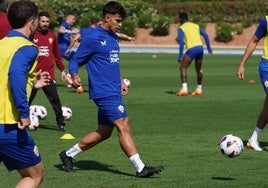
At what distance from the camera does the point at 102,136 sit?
33.8 ft

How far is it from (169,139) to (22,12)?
6.45m

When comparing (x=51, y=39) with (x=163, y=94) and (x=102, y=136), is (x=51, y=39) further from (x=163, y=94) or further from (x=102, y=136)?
(x=163, y=94)

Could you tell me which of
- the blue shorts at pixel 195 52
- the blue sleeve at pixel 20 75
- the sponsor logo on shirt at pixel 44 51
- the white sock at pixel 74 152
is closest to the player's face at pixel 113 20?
the white sock at pixel 74 152

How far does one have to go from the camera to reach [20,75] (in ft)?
22.8

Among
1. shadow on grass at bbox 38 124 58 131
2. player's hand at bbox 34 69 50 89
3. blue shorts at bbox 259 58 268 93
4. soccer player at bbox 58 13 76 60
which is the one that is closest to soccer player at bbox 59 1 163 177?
player's hand at bbox 34 69 50 89

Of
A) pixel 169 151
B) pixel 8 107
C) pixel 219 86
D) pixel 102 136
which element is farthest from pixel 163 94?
pixel 8 107

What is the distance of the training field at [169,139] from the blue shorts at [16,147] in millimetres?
2300

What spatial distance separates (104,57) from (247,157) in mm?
2763

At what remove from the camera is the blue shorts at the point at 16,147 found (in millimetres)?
7074

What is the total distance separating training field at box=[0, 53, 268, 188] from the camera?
32.3 feet

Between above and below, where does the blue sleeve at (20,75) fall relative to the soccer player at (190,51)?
above

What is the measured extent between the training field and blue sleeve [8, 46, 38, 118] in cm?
259

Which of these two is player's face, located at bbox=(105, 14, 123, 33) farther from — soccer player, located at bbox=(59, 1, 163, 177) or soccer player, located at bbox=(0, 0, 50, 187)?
soccer player, located at bbox=(0, 0, 50, 187)

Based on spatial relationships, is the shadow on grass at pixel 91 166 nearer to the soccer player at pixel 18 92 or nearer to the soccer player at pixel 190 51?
the soccer player at pixel 18 92
